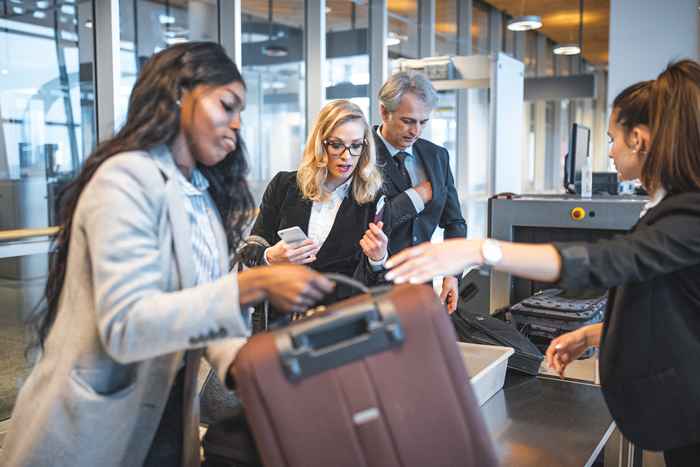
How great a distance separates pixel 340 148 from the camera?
219 centimetres

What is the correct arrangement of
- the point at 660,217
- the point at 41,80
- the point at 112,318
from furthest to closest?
the point at 41,80
the point at 660,217
the point at 112,318

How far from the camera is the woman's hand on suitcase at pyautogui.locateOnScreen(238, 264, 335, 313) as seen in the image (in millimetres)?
971

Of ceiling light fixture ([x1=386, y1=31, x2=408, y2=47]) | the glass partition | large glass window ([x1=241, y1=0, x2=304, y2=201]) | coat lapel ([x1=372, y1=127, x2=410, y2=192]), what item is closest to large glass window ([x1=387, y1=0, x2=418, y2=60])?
ceiling light fixture ([x1=386, y1=31, x2=408, y2=47])

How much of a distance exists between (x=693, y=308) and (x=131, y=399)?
3.44 feet

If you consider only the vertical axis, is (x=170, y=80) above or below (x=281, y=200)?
above

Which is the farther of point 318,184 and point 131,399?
point 318,184

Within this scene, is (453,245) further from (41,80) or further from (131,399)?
(41,80)

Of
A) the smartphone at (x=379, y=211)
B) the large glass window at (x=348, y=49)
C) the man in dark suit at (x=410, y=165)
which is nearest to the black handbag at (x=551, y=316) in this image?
the man in dark suit at (x=410, y=165)

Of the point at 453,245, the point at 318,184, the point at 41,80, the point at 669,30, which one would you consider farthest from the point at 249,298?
the point at 669,30

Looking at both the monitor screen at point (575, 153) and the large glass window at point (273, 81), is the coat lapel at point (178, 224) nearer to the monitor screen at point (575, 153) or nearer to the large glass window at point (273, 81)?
the monitor screen at point (575, 153)

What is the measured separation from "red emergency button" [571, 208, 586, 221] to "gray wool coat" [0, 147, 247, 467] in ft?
6.55

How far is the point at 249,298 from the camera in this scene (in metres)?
0.98

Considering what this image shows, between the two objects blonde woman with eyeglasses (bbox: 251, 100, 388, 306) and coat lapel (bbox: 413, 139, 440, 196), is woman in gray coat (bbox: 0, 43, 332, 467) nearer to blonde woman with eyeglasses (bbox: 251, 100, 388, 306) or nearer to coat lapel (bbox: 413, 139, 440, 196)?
blonde woman with eyeglasses (bbox: 251, 100, 388, 306)

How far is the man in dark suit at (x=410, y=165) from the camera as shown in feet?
8.05
